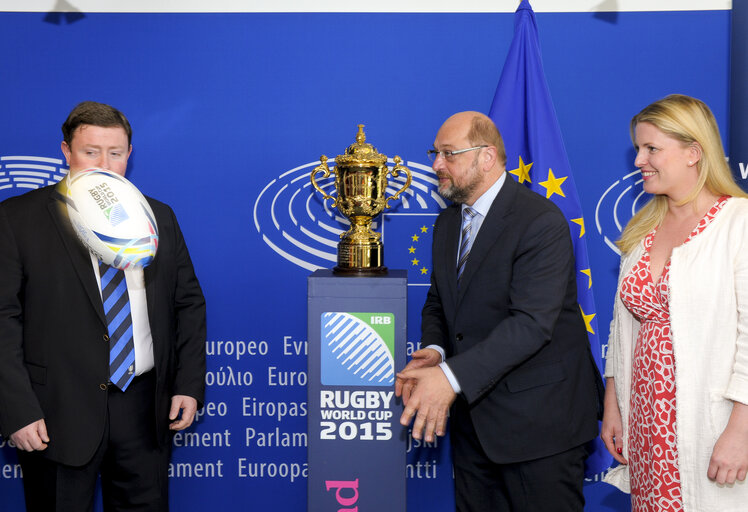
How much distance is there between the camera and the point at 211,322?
9.12 ft

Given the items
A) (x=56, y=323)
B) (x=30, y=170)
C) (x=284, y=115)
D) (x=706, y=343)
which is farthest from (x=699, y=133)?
(x=30, y=170)

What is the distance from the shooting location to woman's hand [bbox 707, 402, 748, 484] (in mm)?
1522

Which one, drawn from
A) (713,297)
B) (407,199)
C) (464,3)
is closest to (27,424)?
(407,199)

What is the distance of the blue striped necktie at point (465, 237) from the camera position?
1.95 meters

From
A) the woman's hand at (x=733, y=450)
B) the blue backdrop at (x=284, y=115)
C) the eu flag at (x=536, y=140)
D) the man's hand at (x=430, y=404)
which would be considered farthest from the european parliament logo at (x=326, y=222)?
the woman's hand at (x=733, y=450)

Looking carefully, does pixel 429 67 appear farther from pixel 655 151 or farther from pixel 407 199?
pixel 655 151

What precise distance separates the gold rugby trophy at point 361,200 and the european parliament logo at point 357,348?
21cm

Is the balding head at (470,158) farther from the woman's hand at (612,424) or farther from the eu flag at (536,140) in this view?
the woman's hand at (612,424)

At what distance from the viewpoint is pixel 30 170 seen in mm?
2730

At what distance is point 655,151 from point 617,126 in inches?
43.8

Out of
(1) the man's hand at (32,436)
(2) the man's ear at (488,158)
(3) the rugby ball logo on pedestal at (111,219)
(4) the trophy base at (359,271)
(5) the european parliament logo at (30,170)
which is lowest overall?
(1) the man's hand at (32,436)

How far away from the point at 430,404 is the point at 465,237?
631 millimetres

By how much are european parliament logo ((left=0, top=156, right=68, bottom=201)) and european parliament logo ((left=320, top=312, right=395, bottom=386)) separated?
1521mm

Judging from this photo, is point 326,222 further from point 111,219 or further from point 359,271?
point 111,219
